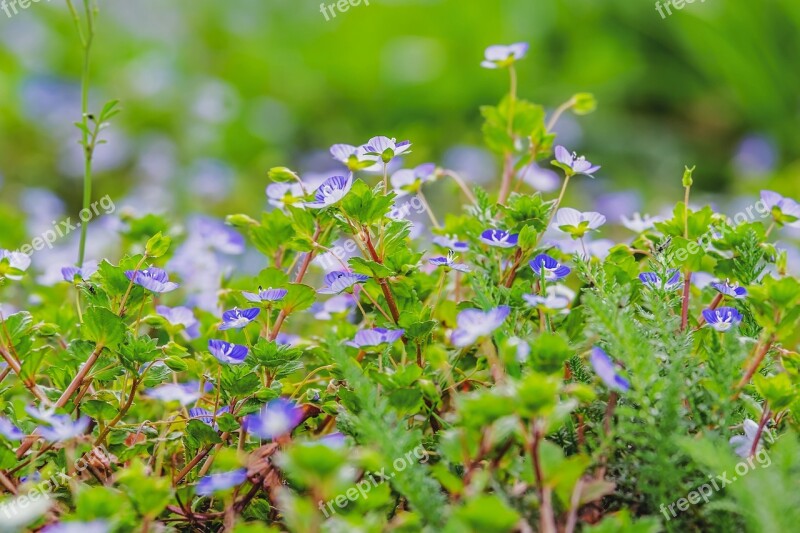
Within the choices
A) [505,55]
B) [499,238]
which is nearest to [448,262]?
[499,238]

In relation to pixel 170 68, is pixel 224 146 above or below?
below

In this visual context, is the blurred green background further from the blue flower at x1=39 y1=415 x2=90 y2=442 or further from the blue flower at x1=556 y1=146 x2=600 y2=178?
the blue flower at x1=39 y1=415 x2=90 y2=442

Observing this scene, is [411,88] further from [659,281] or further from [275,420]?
[275,420]

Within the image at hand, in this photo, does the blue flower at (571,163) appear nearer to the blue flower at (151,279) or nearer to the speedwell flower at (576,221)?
the speedwell flower at (576,221)

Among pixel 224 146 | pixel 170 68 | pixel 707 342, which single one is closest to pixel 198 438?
pixel 707 342

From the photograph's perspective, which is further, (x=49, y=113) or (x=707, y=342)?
(x=49, y=113)

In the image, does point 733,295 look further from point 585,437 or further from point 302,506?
point 302,506

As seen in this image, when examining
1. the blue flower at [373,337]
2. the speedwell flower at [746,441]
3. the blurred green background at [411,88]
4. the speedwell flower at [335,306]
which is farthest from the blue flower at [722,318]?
Result: the blurred green background at [411,88]

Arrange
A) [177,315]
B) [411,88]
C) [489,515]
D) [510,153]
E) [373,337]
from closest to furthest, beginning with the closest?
[489,515], [373,337], [177,315], [510,153], [411,88]
